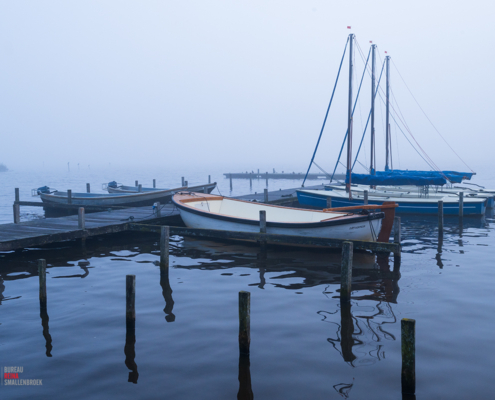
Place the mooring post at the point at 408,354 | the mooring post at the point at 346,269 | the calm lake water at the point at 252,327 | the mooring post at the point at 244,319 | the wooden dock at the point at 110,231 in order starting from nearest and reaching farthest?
the mooring post at the point at 408,354, the calm lake water at the point at 252,327, the mooring post at the point at 244,319, the mooring post at the point at 346,269, the wooden dock at the point at 110,231

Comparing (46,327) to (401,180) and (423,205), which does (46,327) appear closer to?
(401,180)

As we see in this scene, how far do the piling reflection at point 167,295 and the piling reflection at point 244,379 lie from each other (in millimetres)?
2373

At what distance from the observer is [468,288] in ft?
36.7

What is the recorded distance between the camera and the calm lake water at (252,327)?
6492mm

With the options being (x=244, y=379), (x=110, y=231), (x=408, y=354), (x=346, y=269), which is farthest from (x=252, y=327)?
(x=110, y=231)

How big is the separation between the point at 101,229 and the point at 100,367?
927 cm

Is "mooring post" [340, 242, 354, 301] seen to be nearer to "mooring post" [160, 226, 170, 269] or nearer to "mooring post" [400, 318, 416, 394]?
"mooring post" [400, 318, 416, 394]

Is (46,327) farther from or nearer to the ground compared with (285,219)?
nearer to the ground

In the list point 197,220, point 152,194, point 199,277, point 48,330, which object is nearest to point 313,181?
point 152,194

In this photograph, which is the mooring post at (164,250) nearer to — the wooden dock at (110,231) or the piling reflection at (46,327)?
the wooden dock at (110,231)

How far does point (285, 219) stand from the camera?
17.3 m

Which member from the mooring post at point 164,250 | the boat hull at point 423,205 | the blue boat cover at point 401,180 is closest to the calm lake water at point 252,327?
the mooring post at point 164,250

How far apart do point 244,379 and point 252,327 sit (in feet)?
6.35

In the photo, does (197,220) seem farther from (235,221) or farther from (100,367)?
(100,367)
